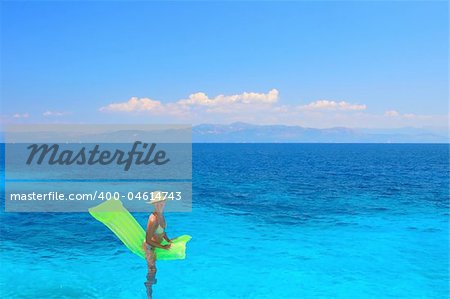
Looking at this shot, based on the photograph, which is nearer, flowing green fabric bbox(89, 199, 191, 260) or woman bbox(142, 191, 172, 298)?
woman bbox(142, 191, 172, 298)

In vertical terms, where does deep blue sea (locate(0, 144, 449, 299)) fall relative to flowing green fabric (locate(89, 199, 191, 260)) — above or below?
below

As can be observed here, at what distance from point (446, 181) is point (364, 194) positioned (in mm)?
20211

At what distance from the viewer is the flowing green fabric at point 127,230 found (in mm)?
7570

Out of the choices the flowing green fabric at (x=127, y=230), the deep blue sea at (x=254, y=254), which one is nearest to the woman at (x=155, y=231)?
the flowing green fabric at (x=127, y=230)

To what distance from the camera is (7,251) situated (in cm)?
1866

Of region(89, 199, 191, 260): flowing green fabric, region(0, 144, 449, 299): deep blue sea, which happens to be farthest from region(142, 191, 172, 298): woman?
region(0, 144, 449, 299): deep blue sea

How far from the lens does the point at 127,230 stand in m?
7.76

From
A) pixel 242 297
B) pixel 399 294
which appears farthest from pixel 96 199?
pixel 399 294

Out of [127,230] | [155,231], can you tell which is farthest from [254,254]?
[155,231]

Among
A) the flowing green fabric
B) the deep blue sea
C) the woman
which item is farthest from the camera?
the deep blue sea

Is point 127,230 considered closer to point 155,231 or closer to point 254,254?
point 155,231

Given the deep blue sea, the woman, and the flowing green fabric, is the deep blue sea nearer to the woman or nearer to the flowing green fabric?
the flowing green fabric

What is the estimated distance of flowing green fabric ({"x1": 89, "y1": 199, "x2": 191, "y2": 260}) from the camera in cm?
757

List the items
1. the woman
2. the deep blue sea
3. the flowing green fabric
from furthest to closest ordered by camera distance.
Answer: the deep blue sea
the flowing green fabric
the woman
